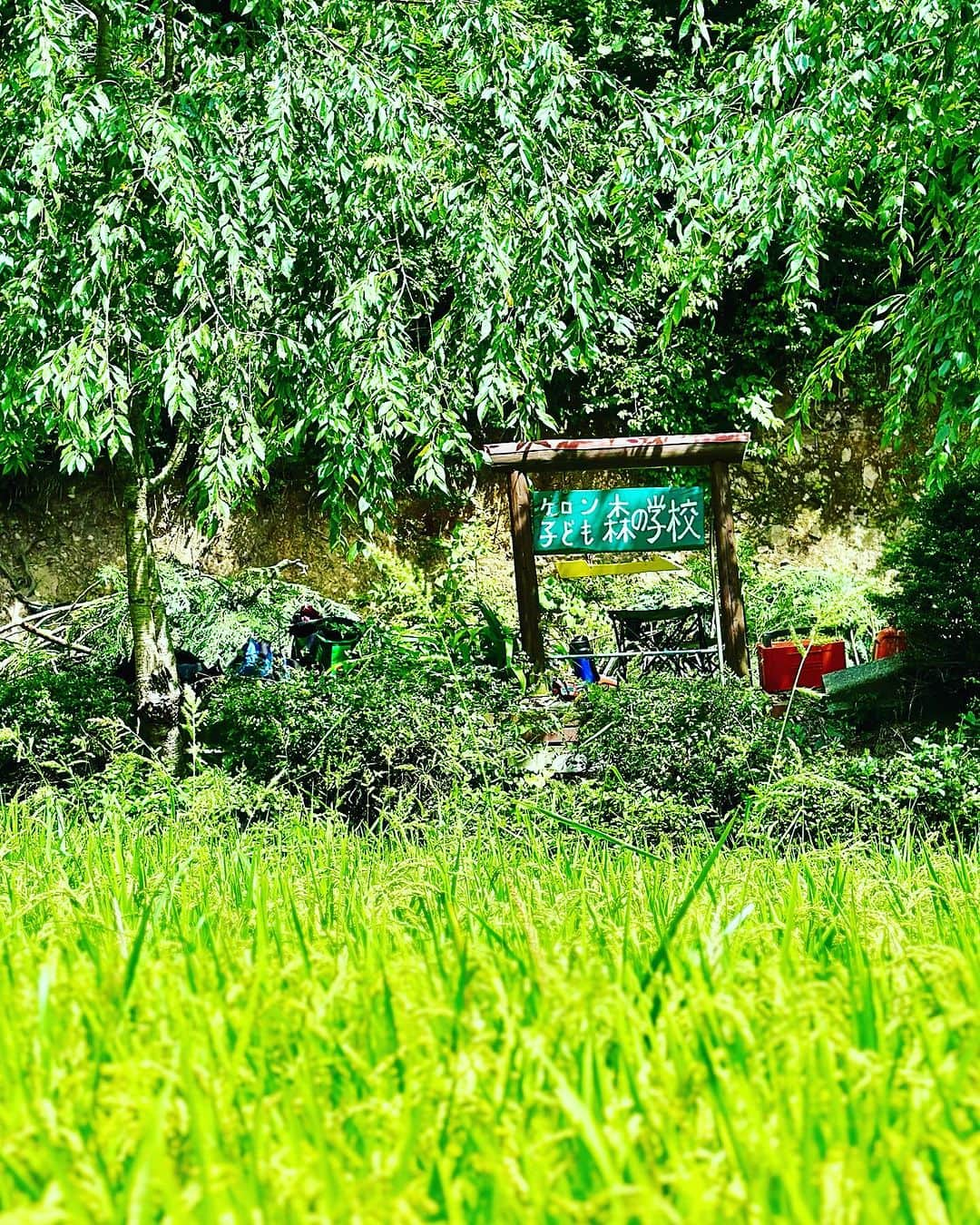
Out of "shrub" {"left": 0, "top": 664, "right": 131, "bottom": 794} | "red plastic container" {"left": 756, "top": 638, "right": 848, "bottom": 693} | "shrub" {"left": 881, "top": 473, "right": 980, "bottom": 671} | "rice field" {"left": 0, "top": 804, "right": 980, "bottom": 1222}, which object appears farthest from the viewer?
"red plastic container" {"left": 756, "top": 638, "right": 848, "bottom": 693}

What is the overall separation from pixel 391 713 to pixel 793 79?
104 inches

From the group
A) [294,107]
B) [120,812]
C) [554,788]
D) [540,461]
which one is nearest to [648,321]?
[540,461]

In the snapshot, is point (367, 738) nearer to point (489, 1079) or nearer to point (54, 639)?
point (54, 639)

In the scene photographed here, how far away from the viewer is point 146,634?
4633 millimetres

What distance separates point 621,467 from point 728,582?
78 cm

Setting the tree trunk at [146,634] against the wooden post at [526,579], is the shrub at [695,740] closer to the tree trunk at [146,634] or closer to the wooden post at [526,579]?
the wooden post at [526,579]

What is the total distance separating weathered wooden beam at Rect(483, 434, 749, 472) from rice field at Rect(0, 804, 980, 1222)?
4.29m

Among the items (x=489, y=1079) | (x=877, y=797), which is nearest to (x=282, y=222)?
(x=877, y=797)

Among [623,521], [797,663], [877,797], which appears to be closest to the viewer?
[877,797]

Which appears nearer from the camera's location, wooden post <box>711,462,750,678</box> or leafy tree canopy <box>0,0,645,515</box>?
leafy tree canopy <box>0,0,645,515</box>

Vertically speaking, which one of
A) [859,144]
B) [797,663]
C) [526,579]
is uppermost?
[859,144]

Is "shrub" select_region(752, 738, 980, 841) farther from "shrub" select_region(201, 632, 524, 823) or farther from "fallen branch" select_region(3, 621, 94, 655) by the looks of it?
"fallen branch" select_region(3, 621, 94, 655)

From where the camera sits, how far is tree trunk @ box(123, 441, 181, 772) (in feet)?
15.0

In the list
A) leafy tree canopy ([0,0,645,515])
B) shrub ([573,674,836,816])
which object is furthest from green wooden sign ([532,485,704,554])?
shrub ([573,674,836,816])
